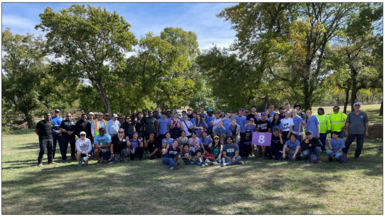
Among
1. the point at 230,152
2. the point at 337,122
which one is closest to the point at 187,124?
the point at 230,152

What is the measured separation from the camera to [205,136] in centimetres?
951

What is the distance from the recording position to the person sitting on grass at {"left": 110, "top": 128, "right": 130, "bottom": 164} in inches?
367

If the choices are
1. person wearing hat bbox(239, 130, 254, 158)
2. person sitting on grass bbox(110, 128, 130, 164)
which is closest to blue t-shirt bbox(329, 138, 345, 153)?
person wearing hat bbox(239, 130, 254, 158)

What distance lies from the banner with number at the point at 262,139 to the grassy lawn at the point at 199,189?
799mm

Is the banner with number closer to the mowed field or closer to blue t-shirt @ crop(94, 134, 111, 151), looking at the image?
the mowed field

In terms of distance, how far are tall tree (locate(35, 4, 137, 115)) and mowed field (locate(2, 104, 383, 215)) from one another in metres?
17.7

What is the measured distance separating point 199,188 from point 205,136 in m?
3.52

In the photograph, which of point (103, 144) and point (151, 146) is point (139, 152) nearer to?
point (151, 146)

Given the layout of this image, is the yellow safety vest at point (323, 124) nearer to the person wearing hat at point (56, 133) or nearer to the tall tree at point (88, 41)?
the person wearing hat at point (56, 133)

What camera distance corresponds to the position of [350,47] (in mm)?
25906

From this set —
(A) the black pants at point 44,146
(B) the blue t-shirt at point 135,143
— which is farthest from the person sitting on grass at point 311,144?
(A) the black pants at point 44,146

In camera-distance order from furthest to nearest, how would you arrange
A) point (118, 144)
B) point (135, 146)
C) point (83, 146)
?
1. point (135, 146)
2. point (118, 144)
3. point (83, 146)

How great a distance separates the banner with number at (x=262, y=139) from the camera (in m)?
9.30

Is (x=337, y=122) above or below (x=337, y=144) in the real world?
above
